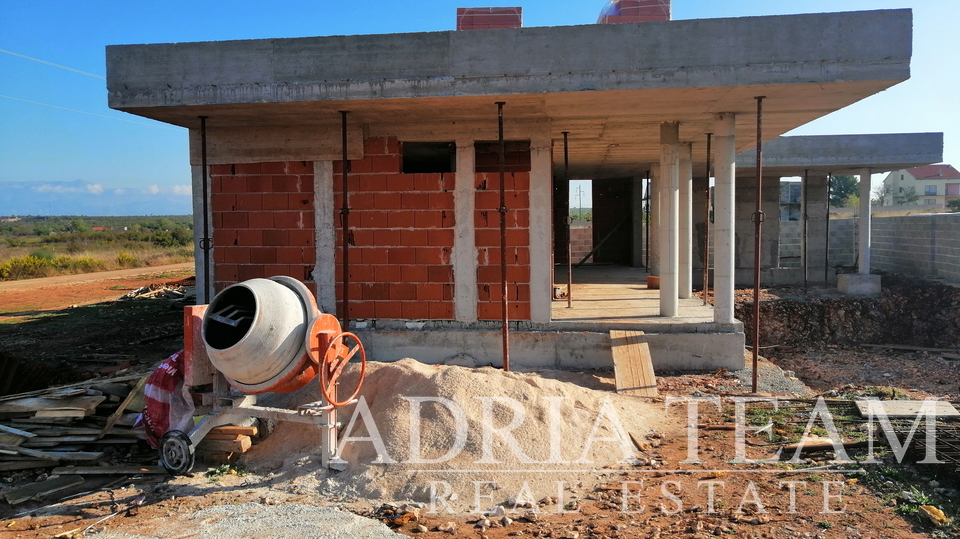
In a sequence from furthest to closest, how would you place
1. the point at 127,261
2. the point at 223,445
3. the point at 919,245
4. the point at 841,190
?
the point at 841,190, the point at 127,261, the point at 919,245, the point at 223,445

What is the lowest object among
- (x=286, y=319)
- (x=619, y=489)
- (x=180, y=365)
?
(x=619, y=489)

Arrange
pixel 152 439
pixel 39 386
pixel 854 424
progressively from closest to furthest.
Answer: pixel 152 439
pixel 854 424
pixel 39 386

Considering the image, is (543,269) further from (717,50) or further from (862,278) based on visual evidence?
(862,278)

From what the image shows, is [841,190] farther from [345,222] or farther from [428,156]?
[345,222]

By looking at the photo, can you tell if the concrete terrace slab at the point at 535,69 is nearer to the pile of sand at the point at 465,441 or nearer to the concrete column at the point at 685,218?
the pile of sand at the point at 465,441

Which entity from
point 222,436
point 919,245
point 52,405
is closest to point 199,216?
point 52,405

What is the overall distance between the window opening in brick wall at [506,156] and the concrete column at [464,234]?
0.30m

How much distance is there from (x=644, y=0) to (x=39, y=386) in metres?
9.18

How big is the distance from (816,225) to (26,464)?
19.2 meters

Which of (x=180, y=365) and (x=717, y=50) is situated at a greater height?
(x=717, y=50)

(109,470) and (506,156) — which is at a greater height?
(506,156)

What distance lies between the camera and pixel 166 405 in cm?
585

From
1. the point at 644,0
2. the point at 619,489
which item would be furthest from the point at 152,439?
the point at 644,0

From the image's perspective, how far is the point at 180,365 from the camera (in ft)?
19.6
